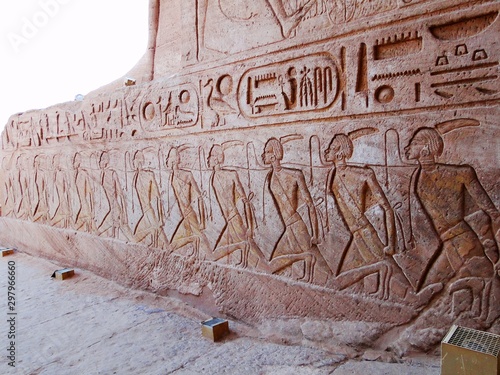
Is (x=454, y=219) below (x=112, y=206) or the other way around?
the other way around

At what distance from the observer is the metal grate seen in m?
1.75

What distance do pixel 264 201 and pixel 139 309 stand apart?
158 cm

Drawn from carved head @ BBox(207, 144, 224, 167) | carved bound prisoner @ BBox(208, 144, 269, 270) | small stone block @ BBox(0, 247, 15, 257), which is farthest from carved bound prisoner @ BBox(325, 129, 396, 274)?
small stone block @ BBox(0, 247, 15, 257)

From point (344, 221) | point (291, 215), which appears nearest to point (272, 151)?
point (291, 215)

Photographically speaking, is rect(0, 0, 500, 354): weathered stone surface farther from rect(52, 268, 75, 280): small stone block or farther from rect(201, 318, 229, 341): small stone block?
rect(52, 268, 75, 280): small stone block

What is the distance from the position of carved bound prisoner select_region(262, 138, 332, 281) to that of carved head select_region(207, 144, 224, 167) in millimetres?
432

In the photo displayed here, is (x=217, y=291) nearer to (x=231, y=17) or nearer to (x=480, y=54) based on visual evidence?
(x=231, y=17)

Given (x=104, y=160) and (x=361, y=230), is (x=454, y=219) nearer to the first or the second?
(x=361, y=230)

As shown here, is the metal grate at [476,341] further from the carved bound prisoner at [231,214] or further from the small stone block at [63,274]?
the small stone block at [63,274]

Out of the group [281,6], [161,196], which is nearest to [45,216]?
[161,196]

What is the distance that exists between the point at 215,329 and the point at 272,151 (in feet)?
4.38

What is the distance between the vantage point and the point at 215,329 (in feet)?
9.64

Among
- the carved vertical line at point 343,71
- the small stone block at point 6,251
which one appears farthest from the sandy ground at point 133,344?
the small stone block at point 6,251

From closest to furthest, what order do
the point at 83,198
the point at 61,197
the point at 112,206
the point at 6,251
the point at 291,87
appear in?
the point at 291,87 → the point at 112,206 → the point at 83,198 → the point at 61,197 → the point at 6,251
